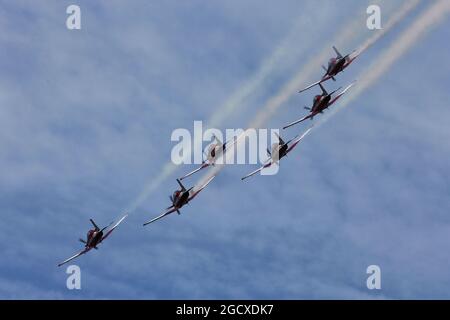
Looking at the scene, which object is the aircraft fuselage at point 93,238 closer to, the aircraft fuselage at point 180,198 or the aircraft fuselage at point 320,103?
the aircraft fuselage at point 180,198

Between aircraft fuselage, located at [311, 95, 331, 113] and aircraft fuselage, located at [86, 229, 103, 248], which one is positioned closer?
aircraft fuselage, located at [311, 95, 331, 113]

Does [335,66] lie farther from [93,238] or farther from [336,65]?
[93,238]

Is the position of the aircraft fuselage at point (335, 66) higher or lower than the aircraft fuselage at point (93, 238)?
higher

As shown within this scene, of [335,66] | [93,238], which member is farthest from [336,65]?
[93,238]

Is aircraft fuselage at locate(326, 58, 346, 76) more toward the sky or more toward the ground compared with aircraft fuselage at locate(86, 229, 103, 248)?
more toward the sky

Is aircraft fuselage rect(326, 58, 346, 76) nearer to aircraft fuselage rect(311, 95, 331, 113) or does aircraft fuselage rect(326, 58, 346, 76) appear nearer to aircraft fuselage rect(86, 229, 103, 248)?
aircraft fuselage rect(311, 95, 331, 113)

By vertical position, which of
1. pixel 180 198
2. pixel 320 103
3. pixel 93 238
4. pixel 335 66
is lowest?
pixel 93 238

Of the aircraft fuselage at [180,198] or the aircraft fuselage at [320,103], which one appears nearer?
the aircraft fuselage at [320,103]

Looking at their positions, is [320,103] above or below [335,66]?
below

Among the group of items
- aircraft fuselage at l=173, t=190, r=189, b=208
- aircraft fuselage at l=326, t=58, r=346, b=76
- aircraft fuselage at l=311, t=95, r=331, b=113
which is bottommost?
aircraft fuselage at l=173, t=190, r=189, b=208
